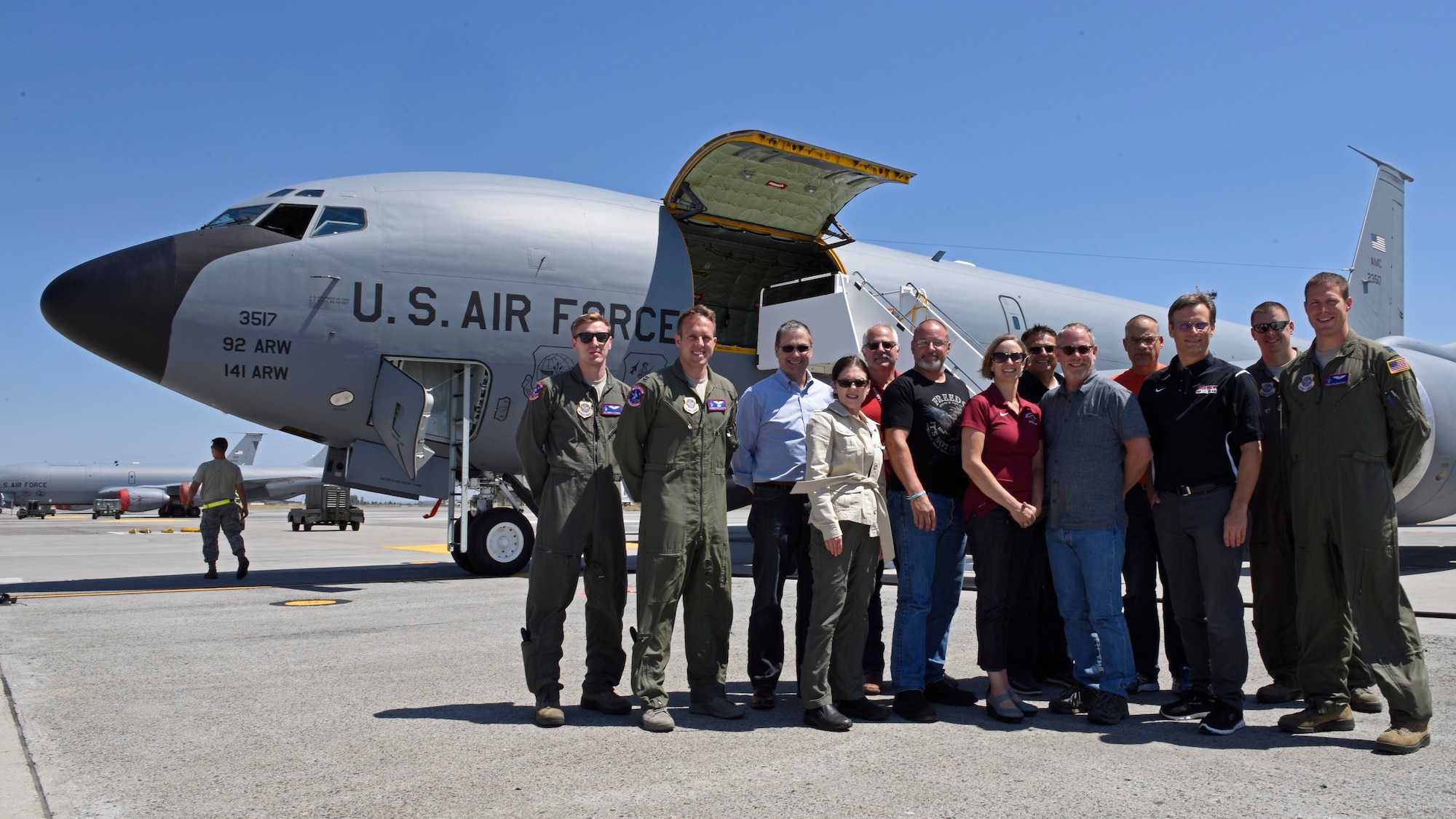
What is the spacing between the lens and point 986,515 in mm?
4738

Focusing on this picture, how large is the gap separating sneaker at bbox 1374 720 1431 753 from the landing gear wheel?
8.62m

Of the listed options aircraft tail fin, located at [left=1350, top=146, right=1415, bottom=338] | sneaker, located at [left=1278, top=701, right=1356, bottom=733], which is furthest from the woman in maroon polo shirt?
aircraft tail fin, located at [left=1350, top=146, right=1415, bottom=338]

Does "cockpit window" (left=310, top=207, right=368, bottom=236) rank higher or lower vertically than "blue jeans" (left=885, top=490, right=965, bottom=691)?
higher

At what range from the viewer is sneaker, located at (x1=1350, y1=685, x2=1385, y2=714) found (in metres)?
4.68

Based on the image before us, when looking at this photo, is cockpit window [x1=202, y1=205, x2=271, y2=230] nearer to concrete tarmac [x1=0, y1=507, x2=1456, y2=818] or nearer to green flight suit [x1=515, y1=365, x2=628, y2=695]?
concrete tarmac [x1=0, y1=507, x2=1456, y2=818]

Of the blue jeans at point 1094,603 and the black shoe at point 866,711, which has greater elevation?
the blue jeans at point 1094,603

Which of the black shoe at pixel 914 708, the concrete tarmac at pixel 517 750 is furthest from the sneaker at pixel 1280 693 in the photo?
the black shoe at pixel 914 708

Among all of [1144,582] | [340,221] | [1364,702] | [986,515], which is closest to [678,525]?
[986,515]

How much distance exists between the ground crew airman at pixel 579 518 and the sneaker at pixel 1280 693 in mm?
3395

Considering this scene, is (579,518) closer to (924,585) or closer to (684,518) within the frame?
(684,518)

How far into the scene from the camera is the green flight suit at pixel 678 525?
4.53 m

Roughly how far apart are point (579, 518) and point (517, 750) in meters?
1.20

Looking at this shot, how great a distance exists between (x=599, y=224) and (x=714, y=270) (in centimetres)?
333

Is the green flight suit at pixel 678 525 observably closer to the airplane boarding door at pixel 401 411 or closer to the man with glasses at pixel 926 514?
the man with glasses at pixel 926 514
